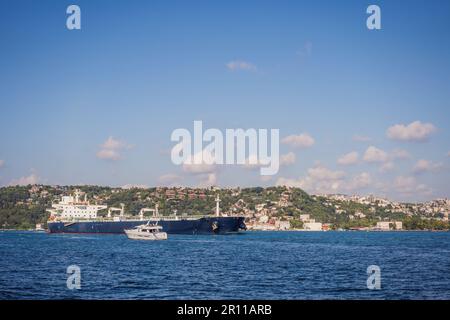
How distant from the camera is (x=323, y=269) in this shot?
1313 inches

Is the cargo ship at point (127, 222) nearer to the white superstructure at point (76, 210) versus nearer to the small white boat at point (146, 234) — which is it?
the white superstructure at point (76, 210)

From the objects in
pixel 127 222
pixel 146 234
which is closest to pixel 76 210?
pixel 127 222

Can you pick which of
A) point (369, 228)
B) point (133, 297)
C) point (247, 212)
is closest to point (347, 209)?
point (369, 228)

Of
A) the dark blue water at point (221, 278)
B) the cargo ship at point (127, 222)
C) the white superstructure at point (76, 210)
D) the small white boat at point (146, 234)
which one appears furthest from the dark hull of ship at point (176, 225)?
the dark blue water at point (221, 278)

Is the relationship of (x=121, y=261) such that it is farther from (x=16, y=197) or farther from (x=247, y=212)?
(x=16, y=197)

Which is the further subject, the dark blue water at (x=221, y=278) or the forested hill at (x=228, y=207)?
the forested hill at (x=228, y=207)

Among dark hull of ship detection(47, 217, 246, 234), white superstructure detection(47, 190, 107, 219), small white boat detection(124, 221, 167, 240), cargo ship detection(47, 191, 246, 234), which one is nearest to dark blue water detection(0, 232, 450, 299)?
small white boat detection(124, 221, 167, 240)

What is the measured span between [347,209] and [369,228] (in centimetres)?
1039

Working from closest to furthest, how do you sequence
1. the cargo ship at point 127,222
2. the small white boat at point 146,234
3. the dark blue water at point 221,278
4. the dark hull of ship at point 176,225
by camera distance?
1. the dark blue water at point 221,278
2. the small white boat at point 146,234
3. the dark hull of ship at point 176,225
4. the cargo ship at point 127,222

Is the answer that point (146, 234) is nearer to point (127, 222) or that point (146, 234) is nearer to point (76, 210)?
point (127, 222)

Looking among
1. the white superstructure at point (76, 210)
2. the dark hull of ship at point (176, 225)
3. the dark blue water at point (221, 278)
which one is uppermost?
the white superstructure at point (76, 210)

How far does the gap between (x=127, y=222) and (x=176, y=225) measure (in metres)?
8.76

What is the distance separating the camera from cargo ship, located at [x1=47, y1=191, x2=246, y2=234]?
279 ft

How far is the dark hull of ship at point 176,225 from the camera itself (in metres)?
84.9
